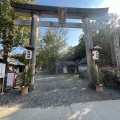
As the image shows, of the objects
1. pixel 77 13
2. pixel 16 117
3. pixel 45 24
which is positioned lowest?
pixel 16 117

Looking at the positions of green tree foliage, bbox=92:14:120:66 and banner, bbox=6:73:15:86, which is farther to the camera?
green tree foliage, bbox=92:14:120:66

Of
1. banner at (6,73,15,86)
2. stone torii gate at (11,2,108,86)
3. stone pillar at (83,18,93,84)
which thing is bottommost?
banner at (6,73,15,86)

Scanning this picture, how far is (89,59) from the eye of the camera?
293 inches

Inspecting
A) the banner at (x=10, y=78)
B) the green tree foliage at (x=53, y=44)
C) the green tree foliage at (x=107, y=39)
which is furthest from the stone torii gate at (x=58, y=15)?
the green tree foliage at (x=53, y=44)

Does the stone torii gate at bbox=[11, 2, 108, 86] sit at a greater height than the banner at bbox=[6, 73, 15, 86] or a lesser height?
greater

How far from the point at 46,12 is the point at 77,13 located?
2.18 m

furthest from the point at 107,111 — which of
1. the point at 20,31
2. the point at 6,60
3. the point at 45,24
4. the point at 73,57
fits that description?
the point at 73,57

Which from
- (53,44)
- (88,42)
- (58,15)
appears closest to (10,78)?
(58,15)

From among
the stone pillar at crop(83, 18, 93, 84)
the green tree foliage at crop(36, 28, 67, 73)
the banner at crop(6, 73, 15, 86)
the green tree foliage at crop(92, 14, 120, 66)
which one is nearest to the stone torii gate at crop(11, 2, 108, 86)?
Result: the stone pillar at crop(83, 18, 93, 84)

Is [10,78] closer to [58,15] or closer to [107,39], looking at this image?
[58,15]

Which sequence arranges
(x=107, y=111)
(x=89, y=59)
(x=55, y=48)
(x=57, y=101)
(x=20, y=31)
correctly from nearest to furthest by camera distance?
(x=107, y=111)
(x=57, y=101)
(x=89, y=59)
(x=20, y=31)
(x=55, y=48)

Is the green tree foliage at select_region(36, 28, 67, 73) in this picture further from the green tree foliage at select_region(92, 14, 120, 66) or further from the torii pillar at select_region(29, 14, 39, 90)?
the torii pillar at select_region(29, 14, 39, 90)

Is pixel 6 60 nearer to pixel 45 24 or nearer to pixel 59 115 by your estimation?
pixel 45 24

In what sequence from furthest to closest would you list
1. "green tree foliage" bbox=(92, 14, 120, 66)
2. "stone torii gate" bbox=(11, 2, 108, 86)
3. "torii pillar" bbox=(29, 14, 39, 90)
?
1. "green tree foliage" bbox=(92, 14, 120, 66)
2. "stone torii gate" bbox=(11, 2, 108, 86)
3. "torii pillar" bbox=(29, 14, 39, 90)
